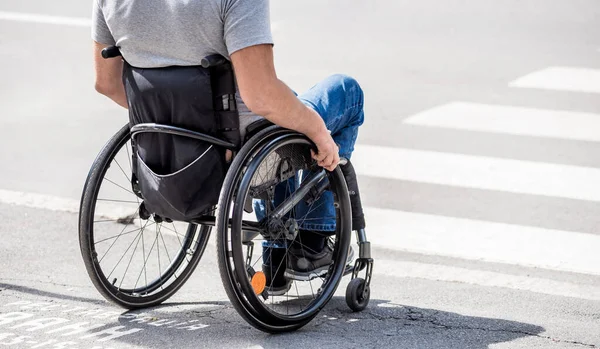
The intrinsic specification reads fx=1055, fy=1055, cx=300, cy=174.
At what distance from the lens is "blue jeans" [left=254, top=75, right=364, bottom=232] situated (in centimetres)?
456

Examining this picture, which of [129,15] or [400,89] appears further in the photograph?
[400,89]

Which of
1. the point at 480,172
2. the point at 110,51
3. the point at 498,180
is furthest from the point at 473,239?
the point at 110,51

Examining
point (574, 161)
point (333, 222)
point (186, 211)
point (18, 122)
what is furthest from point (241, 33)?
point (18, 122)

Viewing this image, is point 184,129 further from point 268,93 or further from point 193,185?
point 268,93

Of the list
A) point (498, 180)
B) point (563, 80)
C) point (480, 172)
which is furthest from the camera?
point (563, 80)

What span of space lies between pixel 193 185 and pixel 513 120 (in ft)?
15.4

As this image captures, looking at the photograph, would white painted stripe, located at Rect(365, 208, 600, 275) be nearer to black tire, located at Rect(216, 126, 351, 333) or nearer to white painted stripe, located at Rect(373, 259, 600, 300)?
white painted stripe, located at Rect(373, 259, 600, 300)

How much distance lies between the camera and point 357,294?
15.2ft

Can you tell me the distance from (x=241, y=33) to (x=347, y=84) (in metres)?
0.89

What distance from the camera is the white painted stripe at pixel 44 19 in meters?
11.7

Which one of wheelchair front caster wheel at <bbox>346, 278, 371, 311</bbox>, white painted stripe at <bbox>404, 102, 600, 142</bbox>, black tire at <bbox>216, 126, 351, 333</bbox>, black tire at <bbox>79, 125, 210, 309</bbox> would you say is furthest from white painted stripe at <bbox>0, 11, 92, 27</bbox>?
black tire at <bbox>216, 126, 351, 333</bbox>

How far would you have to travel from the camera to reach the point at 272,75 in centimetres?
397

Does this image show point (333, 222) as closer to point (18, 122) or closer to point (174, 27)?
point (174, 27)

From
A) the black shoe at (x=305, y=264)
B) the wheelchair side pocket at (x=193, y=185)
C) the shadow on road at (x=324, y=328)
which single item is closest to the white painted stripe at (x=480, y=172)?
the shadow on road at (x=324, y=328)
